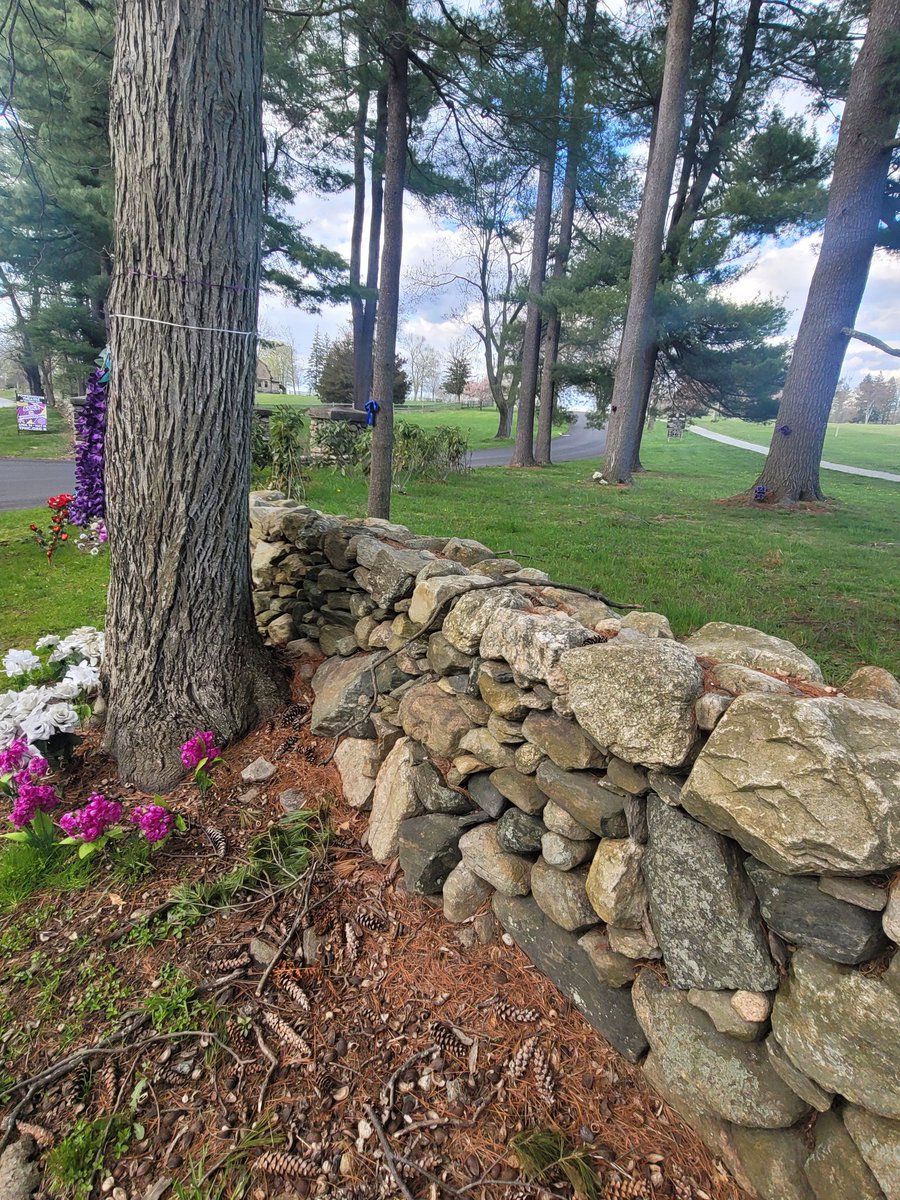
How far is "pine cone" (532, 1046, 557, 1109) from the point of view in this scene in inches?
52.9

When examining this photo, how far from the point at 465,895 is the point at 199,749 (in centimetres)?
115

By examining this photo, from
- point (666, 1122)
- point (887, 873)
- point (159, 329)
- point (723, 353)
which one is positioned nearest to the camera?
point (887, 873)

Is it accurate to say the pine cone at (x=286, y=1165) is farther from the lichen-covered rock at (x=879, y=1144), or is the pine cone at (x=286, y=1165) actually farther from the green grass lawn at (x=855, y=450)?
the green grass lawn at (x=855, y=450)

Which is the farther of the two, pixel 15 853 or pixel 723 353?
pixel 723 353

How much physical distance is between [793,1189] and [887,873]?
2.23 ft

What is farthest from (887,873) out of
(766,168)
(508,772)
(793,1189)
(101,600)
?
(766,168)

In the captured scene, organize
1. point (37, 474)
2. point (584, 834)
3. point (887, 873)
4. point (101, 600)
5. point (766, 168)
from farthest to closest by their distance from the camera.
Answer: point (37, 474) < point (766, 168) < point (101, 600) < point (584, 834) < point (887, 873)

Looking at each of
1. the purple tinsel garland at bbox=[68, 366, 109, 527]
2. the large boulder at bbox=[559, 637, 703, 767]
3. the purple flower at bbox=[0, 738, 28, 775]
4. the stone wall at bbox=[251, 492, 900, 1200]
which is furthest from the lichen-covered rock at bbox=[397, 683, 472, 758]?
the purple tinsel garland at bbox=[68, 366, 109, 527]

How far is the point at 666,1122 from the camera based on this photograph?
1287mm

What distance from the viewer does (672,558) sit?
→ 458cm

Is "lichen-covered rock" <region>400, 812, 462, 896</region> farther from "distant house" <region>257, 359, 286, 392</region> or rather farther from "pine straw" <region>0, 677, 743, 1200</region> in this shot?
"distant house" <region>257, 359, 286, 392</region>

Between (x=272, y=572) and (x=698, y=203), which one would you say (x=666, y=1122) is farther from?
(x=698, y=203)

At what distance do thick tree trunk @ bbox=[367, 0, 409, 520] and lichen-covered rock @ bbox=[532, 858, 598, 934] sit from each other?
3531mm

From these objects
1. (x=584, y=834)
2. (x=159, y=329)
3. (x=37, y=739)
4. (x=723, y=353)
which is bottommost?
(x=37, y=739)
